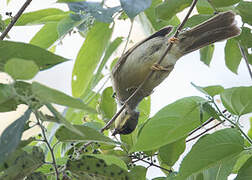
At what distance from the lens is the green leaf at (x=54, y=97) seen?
21.5 inches

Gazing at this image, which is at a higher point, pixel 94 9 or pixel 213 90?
pixel 94 9

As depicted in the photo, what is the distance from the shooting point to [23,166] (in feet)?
2.30

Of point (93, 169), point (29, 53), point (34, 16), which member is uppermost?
point (34, 16)

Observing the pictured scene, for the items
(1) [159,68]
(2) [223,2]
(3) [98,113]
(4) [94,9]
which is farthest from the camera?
(1) [159,68]

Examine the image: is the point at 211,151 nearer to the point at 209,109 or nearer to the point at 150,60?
the point at 209,109

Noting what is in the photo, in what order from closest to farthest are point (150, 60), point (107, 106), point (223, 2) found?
point (223, 2) → point (107, 106) → point (150, 60)

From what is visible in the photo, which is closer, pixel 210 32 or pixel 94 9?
pixel 94 9

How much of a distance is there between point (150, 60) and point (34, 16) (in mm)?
756

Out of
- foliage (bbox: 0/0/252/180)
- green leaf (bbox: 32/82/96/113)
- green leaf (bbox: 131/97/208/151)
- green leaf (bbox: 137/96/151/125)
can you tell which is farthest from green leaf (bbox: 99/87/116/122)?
green leaf (bbox: 32/82/96/113)

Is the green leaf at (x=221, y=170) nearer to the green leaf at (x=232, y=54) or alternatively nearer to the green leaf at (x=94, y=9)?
the green leaf at (x=94, y=9)

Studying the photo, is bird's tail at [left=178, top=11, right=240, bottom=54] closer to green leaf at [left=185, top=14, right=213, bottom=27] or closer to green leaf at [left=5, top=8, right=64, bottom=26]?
green leaf at [left=185, top=14, right=213, bottom=27]

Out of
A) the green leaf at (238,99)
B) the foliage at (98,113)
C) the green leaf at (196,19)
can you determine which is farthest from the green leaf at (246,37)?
the green leaf at (238,99)

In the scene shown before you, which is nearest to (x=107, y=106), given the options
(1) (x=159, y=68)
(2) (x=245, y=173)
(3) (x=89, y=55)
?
(3) (x=89, y=55)

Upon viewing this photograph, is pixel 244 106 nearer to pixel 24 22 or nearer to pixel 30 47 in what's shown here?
pixel 30 47
